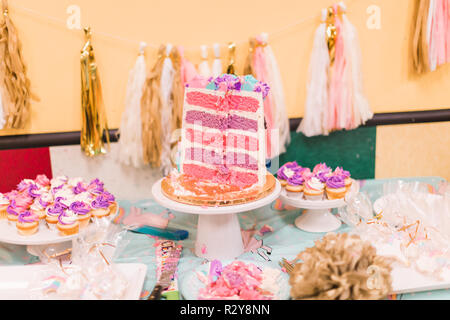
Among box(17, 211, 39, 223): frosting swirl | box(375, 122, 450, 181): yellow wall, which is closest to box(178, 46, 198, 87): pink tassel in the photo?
box(17, 211, 39, 223): frosting swirl

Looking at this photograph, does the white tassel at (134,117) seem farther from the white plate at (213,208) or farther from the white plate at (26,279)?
the white plate at (26,279)

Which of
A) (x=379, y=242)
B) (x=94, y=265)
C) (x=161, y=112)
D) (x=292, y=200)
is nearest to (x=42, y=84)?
→ (x=161, y=112)

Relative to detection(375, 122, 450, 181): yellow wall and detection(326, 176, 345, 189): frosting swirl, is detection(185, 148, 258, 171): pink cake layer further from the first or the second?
detection(375, 122, 450, 181): yellow wall

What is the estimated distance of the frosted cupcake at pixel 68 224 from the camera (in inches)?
57.7

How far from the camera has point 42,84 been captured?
6.39 ft

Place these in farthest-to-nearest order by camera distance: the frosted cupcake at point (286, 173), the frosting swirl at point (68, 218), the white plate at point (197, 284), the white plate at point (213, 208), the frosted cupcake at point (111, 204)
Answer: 1. the frosted cupcake at point (286, 173)
2. the frosted cupcake at point (111, 204)
3. the frosting swirl at point (68, 218)
4. the white plate at point (213, 208)
5. the white plate at point (197, 284)

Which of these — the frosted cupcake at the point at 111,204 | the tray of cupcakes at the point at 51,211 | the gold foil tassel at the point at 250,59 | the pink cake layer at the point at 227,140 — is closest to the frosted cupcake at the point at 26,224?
the tray of cupcakes at the point at 51,211

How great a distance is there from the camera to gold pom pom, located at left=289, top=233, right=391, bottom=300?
1.10m

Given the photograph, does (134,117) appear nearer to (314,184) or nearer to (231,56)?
(231,56)

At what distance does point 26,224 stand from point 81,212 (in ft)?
0.62

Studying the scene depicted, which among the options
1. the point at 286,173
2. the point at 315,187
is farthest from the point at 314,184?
the point at 286,173

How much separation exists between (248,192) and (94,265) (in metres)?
0.54

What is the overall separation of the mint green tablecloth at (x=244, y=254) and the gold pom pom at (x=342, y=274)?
0.54 ft
